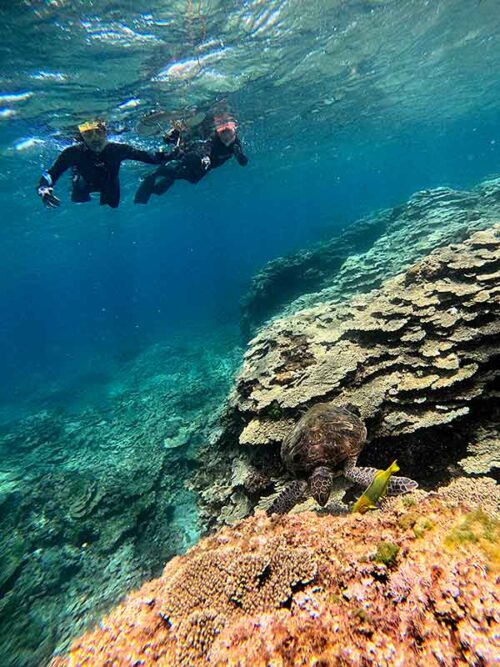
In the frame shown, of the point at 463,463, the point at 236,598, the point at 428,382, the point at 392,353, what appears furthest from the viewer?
the point at 392,353

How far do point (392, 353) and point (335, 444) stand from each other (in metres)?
1.95

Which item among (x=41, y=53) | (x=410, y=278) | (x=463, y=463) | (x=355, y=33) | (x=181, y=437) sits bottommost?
(x=181, y=437)

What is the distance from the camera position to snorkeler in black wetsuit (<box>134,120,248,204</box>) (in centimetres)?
1003

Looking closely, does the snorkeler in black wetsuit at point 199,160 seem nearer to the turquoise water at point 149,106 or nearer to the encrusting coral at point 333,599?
the turquoise water at point 149,106

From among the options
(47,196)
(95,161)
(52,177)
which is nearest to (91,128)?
(95,161)

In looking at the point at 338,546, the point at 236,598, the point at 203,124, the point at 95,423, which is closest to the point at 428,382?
the point at 338,546

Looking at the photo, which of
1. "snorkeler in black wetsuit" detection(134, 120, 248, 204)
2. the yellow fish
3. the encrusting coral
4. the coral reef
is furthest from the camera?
"snorkeler in black wetsuit" detection(134, 120, 248, 204)

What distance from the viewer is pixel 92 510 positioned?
29.6ft

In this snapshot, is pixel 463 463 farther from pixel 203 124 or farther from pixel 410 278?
pixel 203 124

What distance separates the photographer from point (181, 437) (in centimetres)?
1090

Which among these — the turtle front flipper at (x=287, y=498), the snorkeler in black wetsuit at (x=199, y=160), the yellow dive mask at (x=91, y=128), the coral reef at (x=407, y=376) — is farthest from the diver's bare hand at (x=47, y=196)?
the turtle front flipper at (x=287, y=498)

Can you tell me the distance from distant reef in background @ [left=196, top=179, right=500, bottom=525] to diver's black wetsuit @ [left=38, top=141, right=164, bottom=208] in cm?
639

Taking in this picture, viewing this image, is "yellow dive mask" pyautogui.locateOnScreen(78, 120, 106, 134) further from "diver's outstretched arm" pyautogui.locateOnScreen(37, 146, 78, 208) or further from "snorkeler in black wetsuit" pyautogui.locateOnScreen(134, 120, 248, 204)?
"snorkeler in black wetsuit" pyautogui.locateOnScreen(134, 120, 248, 204)

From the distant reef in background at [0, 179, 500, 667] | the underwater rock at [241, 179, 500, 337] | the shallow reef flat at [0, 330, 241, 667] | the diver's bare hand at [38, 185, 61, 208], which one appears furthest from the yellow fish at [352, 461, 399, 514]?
the underwater rock at [241, 179, 500, 337]
